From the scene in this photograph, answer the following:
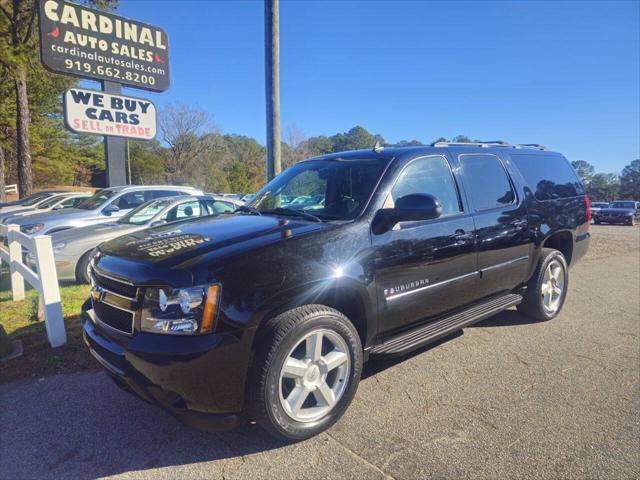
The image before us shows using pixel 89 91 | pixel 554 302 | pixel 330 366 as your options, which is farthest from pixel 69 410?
pixel 89 91

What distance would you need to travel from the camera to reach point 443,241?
11.4 feet

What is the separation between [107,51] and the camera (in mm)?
11664

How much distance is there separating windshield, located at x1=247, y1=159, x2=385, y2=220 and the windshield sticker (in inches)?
36.3

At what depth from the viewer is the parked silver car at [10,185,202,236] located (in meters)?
8.79

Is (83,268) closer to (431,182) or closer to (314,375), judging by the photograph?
(314,375)

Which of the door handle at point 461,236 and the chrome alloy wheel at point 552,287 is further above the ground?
the door handle at point 461,236

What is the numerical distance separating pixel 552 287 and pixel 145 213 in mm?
6942

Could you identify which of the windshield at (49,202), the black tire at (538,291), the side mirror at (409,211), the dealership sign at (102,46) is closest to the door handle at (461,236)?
the side mirror at (409,211)

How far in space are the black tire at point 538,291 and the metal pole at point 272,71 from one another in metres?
5.16

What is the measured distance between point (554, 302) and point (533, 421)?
2.72 m

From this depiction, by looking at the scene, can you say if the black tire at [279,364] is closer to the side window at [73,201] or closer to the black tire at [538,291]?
the black tire at [538,291]

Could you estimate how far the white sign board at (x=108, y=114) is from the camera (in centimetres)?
1091

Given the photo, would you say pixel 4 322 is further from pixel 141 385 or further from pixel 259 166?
pixel 259 166

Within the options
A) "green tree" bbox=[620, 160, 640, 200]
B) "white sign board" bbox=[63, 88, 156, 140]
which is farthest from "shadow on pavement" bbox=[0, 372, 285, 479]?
"green tree" bbox=[620, 160, 640, 200]
